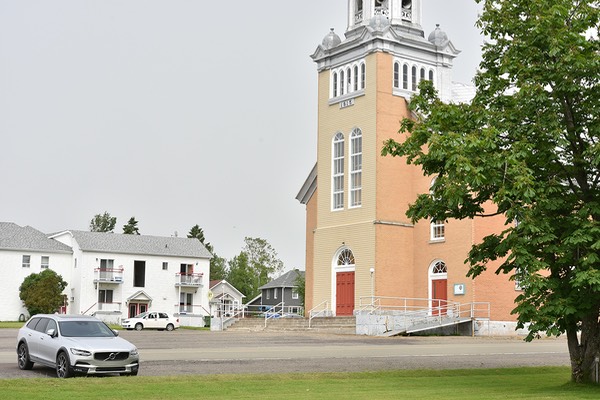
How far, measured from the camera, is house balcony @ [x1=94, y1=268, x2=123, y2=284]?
7344 cm

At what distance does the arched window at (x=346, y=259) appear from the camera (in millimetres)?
48425

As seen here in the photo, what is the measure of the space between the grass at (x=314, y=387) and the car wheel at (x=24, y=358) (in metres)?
2.85

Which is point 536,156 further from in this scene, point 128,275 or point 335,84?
point 128,275

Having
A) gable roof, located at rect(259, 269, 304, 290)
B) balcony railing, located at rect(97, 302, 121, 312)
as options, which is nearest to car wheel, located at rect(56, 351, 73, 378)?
balcony railing, located at rect(97, 302, 121, 312)

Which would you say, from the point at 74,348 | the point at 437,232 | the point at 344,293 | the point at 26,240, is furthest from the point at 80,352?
the point at 26,240

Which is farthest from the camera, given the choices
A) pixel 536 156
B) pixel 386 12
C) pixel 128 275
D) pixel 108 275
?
pixel 128 275

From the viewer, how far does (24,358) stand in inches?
803

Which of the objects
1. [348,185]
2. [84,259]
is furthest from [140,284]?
[348,185]

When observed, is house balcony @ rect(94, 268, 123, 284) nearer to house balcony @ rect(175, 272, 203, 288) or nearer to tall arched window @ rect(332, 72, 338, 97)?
house balcony @ rect(175, 272, 203, 288)

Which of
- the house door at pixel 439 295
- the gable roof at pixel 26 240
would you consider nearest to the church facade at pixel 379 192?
the house door at pixel 439 295

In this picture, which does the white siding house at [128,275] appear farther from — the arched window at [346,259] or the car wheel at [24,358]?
the car wheel at [24,358]

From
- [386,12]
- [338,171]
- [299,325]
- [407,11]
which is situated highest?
[407,11]

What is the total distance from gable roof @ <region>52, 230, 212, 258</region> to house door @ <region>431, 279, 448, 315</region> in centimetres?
3670

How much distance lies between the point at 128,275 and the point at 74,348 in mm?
58061
